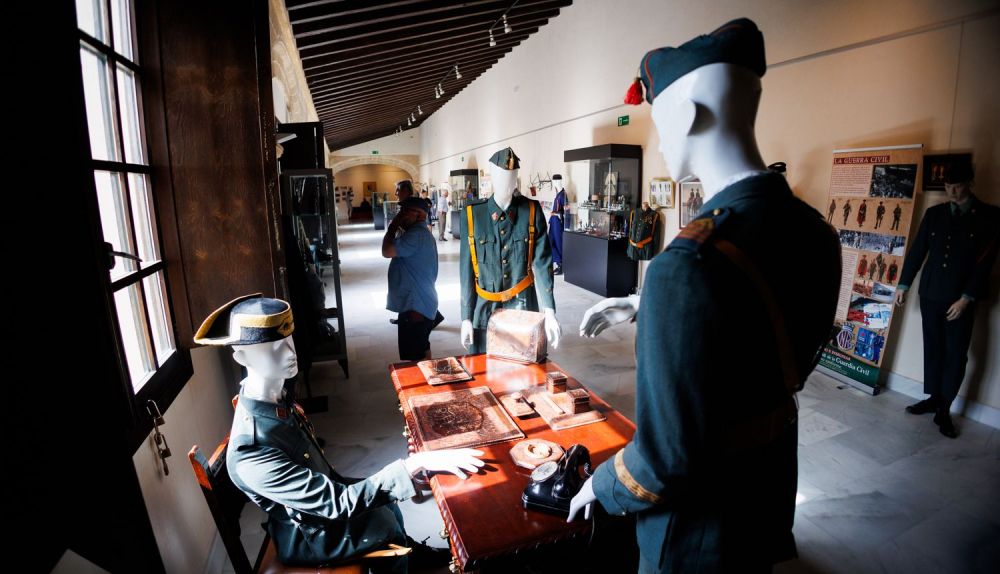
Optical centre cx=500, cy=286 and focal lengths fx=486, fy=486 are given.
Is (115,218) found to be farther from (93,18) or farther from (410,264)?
(410,264)

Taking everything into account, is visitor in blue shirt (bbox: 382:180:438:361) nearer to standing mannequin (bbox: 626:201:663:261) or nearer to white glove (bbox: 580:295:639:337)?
white glove (bbox: 580:295:639:337)

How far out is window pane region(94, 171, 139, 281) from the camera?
1.75 metres

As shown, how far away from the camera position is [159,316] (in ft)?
7.04

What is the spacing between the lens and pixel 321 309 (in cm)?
455

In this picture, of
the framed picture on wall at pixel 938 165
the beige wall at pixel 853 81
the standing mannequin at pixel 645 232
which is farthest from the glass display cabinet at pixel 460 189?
the framed picture on wall at pixel 938 165

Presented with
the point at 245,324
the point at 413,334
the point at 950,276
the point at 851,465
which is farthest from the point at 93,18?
the point at 950,276

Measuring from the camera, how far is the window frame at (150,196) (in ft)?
5.66

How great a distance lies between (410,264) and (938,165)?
4170 mm

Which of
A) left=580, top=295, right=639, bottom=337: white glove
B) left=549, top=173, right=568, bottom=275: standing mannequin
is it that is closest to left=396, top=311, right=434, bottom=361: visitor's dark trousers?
left=580, top=295, right=639, bottom=337: white glove

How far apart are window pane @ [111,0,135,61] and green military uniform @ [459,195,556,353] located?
1759 mm

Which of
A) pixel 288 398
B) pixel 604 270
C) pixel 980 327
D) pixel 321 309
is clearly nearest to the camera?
pixel 288 398

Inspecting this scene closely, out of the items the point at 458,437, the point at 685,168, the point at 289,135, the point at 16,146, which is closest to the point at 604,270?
the point at 289,135

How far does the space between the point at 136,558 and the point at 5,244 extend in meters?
0.83

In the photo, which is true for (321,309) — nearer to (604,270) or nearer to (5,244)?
(5,244)
